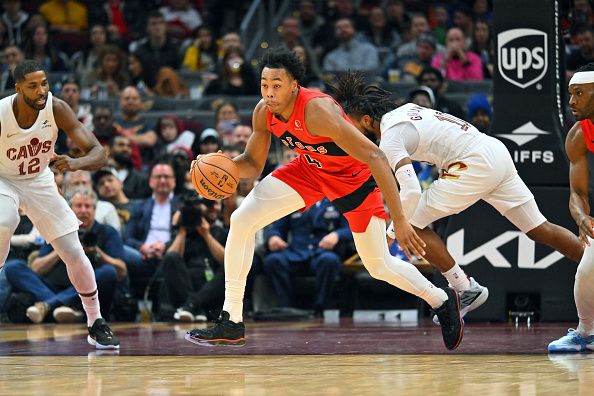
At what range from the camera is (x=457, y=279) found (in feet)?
25.3

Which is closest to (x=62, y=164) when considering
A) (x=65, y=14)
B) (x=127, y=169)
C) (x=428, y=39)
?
(x=127, y=169)

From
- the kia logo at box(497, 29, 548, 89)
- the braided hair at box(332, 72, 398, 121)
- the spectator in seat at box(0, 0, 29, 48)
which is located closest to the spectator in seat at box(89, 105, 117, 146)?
the spectator in seat at box(0, 0, 29, 48)

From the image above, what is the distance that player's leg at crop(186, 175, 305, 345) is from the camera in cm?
655

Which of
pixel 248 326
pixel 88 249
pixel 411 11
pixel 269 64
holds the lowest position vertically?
pixel 248 326

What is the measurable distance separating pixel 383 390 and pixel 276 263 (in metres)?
5.59

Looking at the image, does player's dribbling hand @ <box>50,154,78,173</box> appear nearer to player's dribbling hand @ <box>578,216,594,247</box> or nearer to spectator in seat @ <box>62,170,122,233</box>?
player's dribbling hand @ <box>578,216,594,247</box>

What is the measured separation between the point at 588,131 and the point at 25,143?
3559 millimetres

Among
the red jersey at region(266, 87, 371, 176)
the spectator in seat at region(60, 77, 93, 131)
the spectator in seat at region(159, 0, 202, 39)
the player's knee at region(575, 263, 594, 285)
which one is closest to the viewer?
the red jersey at region(266, 87, 371, 176)

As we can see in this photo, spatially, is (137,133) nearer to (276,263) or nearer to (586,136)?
(276,263)

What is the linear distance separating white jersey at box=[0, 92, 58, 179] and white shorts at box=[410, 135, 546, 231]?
252 cm

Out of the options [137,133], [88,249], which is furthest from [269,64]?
[137,133]

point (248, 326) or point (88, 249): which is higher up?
point (88, 249)

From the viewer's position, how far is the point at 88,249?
32.9 ft

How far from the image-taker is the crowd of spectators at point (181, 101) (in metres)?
10.4
